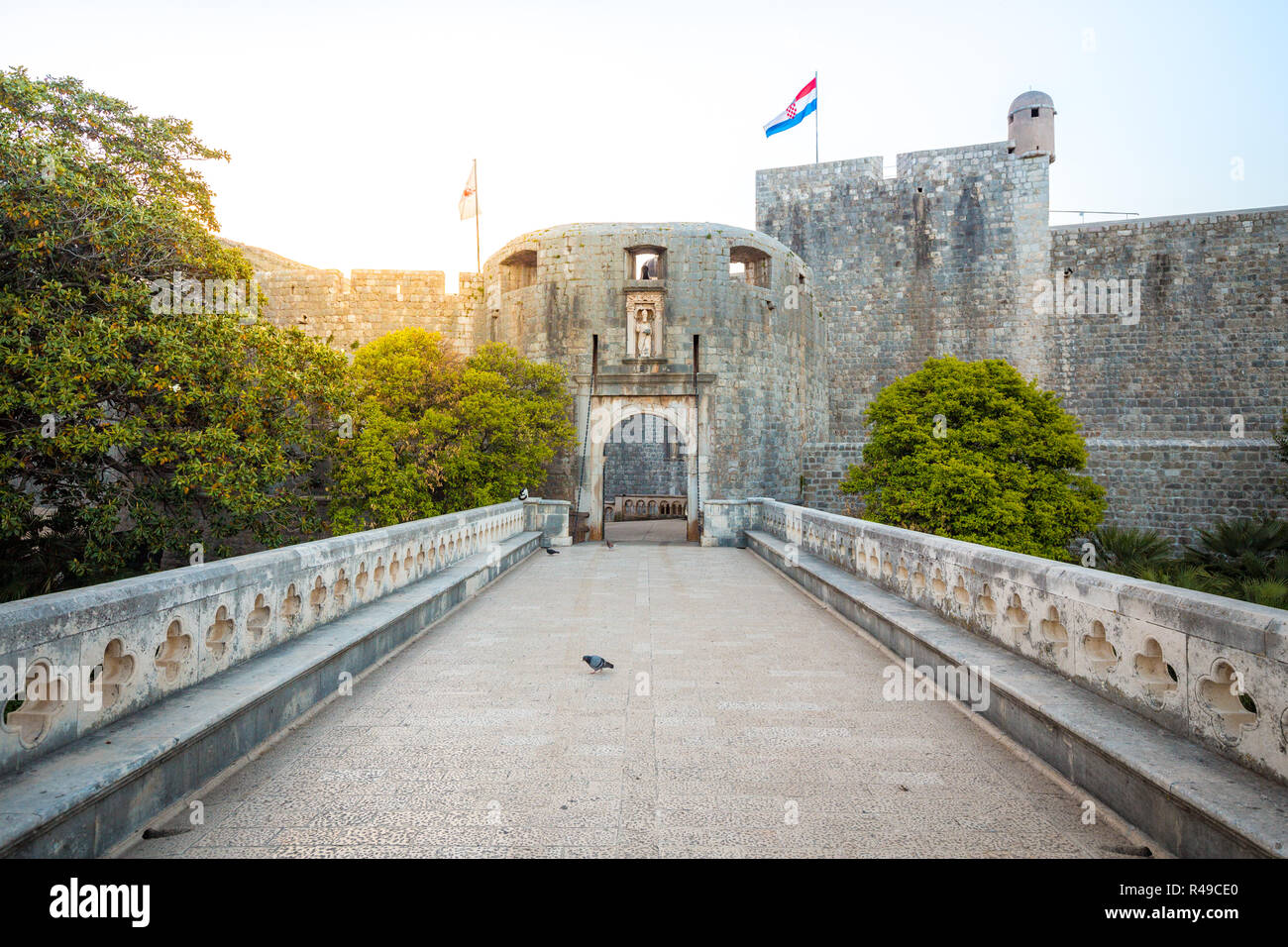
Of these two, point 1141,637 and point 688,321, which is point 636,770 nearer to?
point 1141,637

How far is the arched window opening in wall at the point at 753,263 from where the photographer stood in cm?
1755

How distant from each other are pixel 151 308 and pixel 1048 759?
1136cm

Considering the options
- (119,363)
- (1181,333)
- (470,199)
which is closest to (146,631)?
(119,363)

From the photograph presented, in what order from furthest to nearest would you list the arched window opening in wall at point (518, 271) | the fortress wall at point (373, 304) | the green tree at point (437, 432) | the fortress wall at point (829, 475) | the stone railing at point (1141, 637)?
the fortress wall at point (373, 304) < the fortress wall at point (829, 475) < the arched window opening in wall at point (518, 271) < the green tree at point (437, 432) < the stone railing at point (1141, 637)

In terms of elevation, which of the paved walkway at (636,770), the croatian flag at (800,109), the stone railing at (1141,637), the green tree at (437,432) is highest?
the croatian flag at (800,109)

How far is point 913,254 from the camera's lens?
79.9ft

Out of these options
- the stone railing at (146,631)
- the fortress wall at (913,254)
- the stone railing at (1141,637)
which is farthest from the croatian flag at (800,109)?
the stone railing at (146,631)

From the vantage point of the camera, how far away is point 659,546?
48.7ft

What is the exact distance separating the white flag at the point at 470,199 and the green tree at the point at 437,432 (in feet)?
29.2

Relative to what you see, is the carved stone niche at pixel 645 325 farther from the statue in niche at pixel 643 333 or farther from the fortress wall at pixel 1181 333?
the fortress wall at pixel 1181 333

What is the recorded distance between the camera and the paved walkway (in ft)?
8.20

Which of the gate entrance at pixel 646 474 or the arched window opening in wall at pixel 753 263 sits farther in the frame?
the gate entrance at pixel 646 474

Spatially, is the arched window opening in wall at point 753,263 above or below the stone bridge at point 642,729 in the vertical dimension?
above
